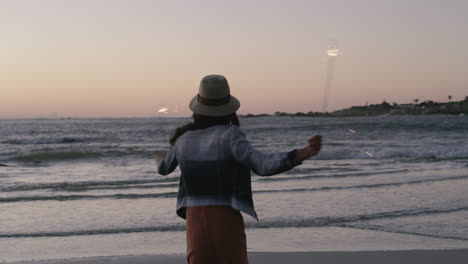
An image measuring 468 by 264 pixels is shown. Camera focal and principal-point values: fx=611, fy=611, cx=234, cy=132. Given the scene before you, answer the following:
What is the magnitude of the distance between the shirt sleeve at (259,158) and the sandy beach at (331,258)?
2.91m

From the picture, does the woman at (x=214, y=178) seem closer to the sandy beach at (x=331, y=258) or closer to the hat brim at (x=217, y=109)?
the hat brim at (x=217, y=109)

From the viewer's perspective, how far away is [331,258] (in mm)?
5621

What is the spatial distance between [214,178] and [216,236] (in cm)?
28

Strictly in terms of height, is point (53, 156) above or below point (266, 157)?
below

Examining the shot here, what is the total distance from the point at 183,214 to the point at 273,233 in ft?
13.1

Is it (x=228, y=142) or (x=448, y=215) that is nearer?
(x=228, y=142)

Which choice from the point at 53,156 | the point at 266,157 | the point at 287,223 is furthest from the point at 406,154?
the point at 266,157

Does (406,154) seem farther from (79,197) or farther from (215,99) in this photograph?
(215,99)

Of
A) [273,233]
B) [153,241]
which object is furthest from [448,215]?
[153,241]

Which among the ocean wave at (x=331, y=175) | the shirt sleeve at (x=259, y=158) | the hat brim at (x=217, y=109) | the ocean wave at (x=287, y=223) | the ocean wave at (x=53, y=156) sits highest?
the hat brim at (x=217, y=109)

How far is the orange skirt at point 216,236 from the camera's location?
296 centimetres

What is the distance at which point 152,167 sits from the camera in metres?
16.9

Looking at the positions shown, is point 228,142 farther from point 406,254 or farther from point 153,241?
point 153,241

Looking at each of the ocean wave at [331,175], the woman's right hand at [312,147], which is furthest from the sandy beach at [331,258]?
the ocean wave at [331,175]
